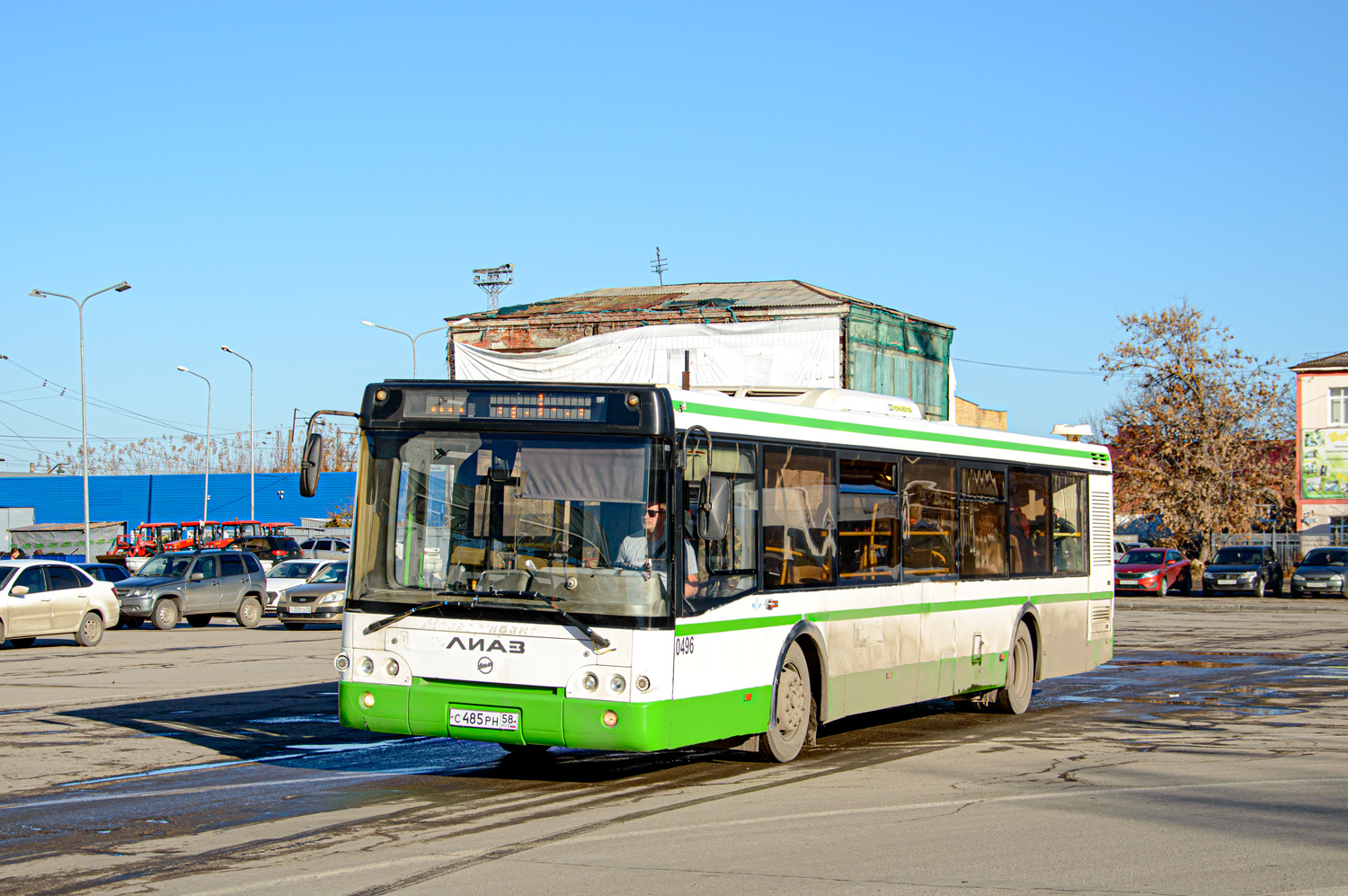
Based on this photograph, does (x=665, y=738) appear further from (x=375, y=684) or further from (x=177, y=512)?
(x=177, y=512)

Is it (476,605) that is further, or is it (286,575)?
(286,575)

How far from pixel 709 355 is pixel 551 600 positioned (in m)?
36.9

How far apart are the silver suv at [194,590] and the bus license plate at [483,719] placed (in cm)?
2364

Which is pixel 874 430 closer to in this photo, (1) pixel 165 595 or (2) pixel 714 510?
(2) pixel 714 510

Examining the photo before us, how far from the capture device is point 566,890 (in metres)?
6.78

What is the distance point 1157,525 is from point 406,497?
56921 mm

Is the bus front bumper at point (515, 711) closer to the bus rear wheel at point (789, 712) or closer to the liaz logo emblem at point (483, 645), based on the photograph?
the liaz logo emblem at point (483, 645)

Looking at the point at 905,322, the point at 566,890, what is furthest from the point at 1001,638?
the point at 905,322

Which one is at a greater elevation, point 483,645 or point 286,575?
point 483,645

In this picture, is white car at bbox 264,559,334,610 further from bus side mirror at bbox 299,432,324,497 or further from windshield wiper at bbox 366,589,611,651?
windshield wiper at bbox 366,589,611,651

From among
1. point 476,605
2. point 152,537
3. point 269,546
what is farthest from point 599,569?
point 152,537

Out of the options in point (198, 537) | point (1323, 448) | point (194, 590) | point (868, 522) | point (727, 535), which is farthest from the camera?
point (1323, 448)

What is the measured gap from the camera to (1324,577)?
43438mm

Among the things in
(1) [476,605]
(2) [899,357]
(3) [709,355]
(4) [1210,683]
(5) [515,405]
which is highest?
(2) [899,357]
